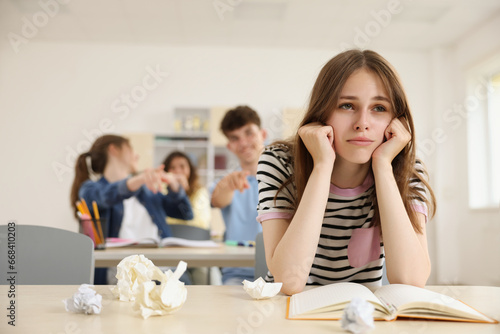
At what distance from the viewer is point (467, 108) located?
551 cm

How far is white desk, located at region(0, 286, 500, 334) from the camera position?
0.63 metres

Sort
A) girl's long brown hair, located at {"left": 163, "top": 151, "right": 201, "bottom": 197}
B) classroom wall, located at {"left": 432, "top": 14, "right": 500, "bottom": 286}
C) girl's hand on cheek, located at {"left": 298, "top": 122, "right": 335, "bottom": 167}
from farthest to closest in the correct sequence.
Answer: classroom wall, located at {"left": 432, "top": 14, "right": 500, "bottom": 286} → girl's long brown hair, located at {"left": 163, "top": 151, "right": 201, "bottom": 197} → girl's hand on cheek, located at {"left": 298, "top": 122, "right": 335, "bottom": 167}

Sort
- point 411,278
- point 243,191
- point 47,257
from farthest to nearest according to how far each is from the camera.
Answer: point 243,191 < point 47,257 < point 411,278

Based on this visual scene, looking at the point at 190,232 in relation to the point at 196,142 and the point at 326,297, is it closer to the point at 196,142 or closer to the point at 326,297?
the point at 326,297

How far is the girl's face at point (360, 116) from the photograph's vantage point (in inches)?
45.4

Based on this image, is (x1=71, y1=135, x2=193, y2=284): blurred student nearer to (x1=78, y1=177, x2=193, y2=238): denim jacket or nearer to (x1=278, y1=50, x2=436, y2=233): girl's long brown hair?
(x1=78, y1=177, x2=193, y2=238): denim jacket

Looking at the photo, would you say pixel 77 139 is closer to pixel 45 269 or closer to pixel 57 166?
pixel 57 166

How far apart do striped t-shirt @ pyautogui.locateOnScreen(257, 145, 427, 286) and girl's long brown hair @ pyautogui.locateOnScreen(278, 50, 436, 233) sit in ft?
0.10

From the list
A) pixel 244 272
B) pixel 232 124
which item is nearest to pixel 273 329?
pixel 244 272

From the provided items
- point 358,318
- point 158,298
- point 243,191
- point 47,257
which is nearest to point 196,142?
point 243,191

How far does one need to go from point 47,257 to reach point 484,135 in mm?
5389

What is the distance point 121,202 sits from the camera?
115 inches

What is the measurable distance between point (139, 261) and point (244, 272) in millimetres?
1243

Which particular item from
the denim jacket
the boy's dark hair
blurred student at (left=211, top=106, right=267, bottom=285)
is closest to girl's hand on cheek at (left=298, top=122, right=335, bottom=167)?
blurred student at (left=211, top=106, right=267, bottom=285)
